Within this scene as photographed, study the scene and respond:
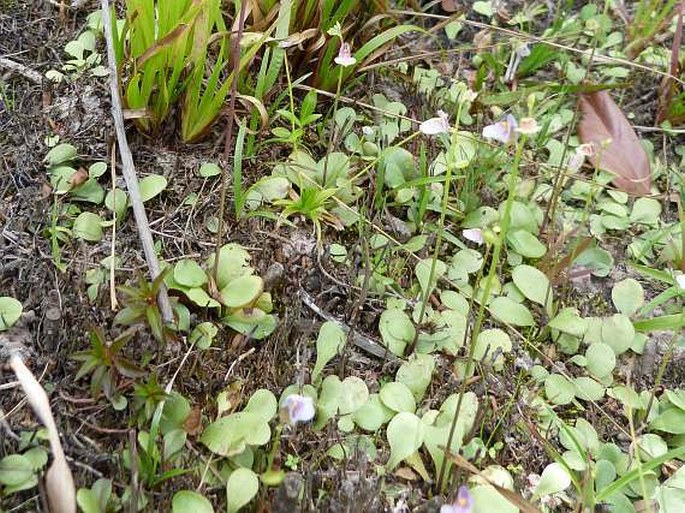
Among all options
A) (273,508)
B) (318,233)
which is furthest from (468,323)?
(273,508)

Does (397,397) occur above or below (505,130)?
below

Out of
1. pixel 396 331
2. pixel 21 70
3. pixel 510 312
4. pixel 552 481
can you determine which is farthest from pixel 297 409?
pixel 21 70

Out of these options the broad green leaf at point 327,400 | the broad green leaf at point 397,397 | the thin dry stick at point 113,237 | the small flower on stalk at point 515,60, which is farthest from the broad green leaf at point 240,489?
the small flower on stalk at point 515,60

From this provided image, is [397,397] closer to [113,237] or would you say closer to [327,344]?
[327,344]

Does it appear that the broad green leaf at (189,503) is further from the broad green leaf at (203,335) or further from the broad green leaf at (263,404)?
the broad green leaf at (203,335)

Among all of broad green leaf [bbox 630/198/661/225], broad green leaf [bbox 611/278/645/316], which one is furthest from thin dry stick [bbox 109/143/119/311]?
broad green leaf [bbox 630/198/661/225]

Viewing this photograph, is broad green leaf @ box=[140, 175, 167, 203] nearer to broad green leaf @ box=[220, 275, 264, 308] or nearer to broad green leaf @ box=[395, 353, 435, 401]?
broad green leaf @ box=[220, 275, 264, 308]

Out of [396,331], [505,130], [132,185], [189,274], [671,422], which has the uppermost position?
[505,130]
